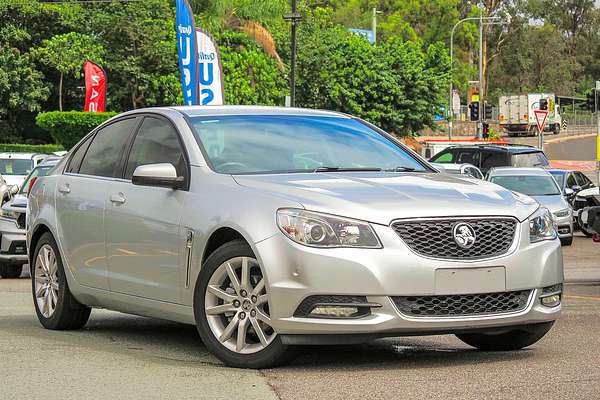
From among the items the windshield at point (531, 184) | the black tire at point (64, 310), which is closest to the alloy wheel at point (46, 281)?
the black tire at point (64, 310)

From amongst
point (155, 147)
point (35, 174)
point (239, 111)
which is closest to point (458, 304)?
point (239, 111)

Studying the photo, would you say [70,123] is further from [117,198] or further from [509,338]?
[509,338]

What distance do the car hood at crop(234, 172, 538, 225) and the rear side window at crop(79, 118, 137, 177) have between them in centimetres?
164

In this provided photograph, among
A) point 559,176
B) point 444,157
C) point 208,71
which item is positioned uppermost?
point 208,71

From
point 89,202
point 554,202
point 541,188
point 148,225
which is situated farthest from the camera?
point 541,188

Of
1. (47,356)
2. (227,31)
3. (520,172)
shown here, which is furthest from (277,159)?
(227,31)

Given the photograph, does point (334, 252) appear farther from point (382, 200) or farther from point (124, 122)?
point (124, 122)

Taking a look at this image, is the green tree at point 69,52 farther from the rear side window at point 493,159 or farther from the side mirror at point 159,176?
the side mirror at point 159,176

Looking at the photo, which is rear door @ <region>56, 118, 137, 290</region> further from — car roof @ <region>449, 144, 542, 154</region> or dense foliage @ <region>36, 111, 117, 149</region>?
dense foliage @ <region>36, 111, 117, 149</region>

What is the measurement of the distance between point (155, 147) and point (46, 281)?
1691mm

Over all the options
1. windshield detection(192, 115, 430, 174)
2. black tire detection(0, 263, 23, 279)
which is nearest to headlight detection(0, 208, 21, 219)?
black tire detection(0, 263, 23, 279)

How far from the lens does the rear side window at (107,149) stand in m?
9.75

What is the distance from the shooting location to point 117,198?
30.4 feet

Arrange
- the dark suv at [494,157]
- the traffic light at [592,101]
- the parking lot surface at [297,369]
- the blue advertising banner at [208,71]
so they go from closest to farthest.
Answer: the parking lot surface at [297,369]
the dark suv at [494,157]
the blue advertising banner at [208,71]
the traffic light at [592,101]
